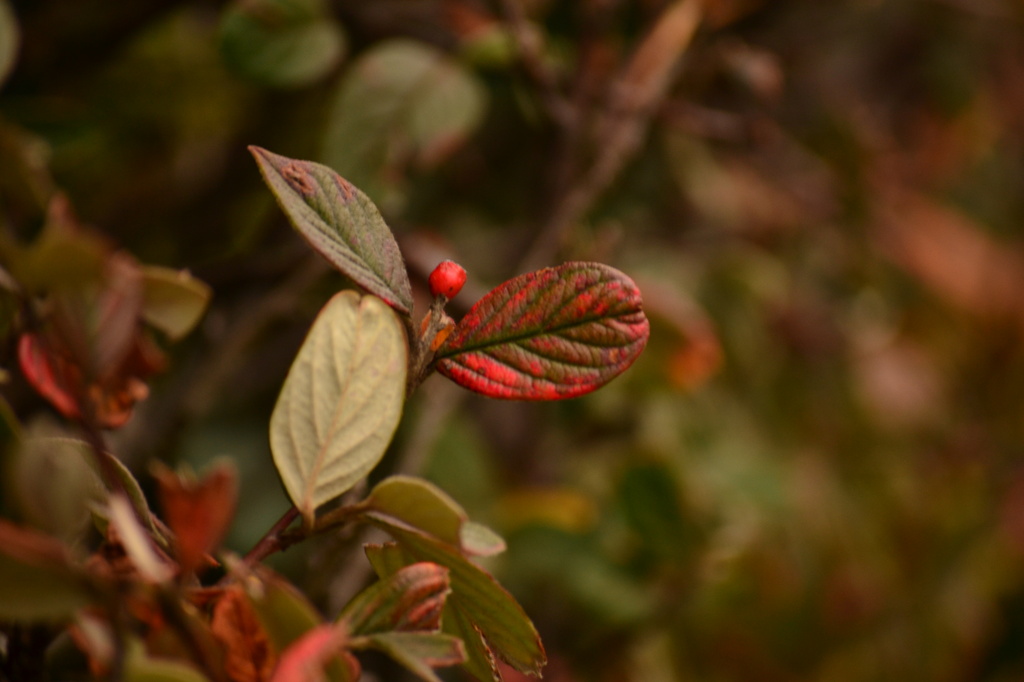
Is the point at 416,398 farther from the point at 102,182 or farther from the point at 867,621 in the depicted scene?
the point at 867,621

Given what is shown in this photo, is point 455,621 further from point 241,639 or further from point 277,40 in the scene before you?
point 277,40

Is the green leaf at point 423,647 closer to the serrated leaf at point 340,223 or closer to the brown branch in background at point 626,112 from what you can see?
the serrated leaf at point 340,223

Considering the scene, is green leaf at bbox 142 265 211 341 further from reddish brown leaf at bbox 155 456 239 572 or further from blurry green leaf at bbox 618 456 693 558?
blurry green leaf at bbox 618 456 693 558

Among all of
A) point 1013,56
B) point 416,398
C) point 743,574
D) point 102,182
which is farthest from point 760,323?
point 1013,56

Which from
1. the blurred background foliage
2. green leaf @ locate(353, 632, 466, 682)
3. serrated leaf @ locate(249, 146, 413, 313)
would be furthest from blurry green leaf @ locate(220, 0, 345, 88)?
green leaf @ locate(353, 632, 466, 682)

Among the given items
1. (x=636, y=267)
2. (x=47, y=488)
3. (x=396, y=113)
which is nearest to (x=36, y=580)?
(x=47, y=488)

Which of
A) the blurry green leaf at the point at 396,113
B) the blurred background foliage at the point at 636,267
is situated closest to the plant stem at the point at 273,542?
the blurred background foliage at the point at 636,267
